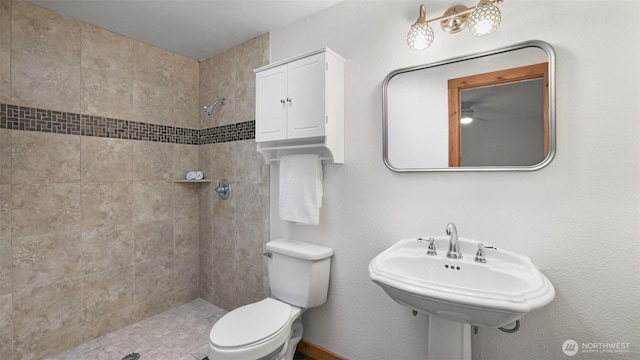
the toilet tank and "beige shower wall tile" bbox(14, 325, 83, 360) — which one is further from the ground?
the toilet tank

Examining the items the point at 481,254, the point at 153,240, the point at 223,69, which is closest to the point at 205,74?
the point at 223,69

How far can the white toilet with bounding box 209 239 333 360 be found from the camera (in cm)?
135

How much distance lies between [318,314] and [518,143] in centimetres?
151

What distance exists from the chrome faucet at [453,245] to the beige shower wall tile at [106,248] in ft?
7.47

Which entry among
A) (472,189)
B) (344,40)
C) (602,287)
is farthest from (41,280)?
(602,287)

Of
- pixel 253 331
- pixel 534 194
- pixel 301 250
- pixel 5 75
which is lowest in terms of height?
pixel 253 331

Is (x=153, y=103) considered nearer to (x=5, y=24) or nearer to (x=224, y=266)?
(x=5, y=24)

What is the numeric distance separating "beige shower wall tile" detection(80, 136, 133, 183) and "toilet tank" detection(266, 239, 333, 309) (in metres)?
1.33

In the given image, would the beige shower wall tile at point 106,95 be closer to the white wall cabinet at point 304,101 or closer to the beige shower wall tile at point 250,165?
the beige shower wall tile at point 250,165

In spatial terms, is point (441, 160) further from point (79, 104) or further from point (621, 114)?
point (79, 104)

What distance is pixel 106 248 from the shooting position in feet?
6.88

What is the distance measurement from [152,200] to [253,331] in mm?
1527

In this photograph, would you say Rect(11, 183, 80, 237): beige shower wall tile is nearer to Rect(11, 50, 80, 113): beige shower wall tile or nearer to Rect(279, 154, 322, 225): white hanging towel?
Rect(11, 50, 80, 113): beige shower wall tile

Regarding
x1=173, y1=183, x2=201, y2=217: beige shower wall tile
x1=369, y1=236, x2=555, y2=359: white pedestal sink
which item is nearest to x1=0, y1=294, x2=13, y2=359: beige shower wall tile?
x1=173, y1=183, x2=201, y2=217: beige shower wall tile
